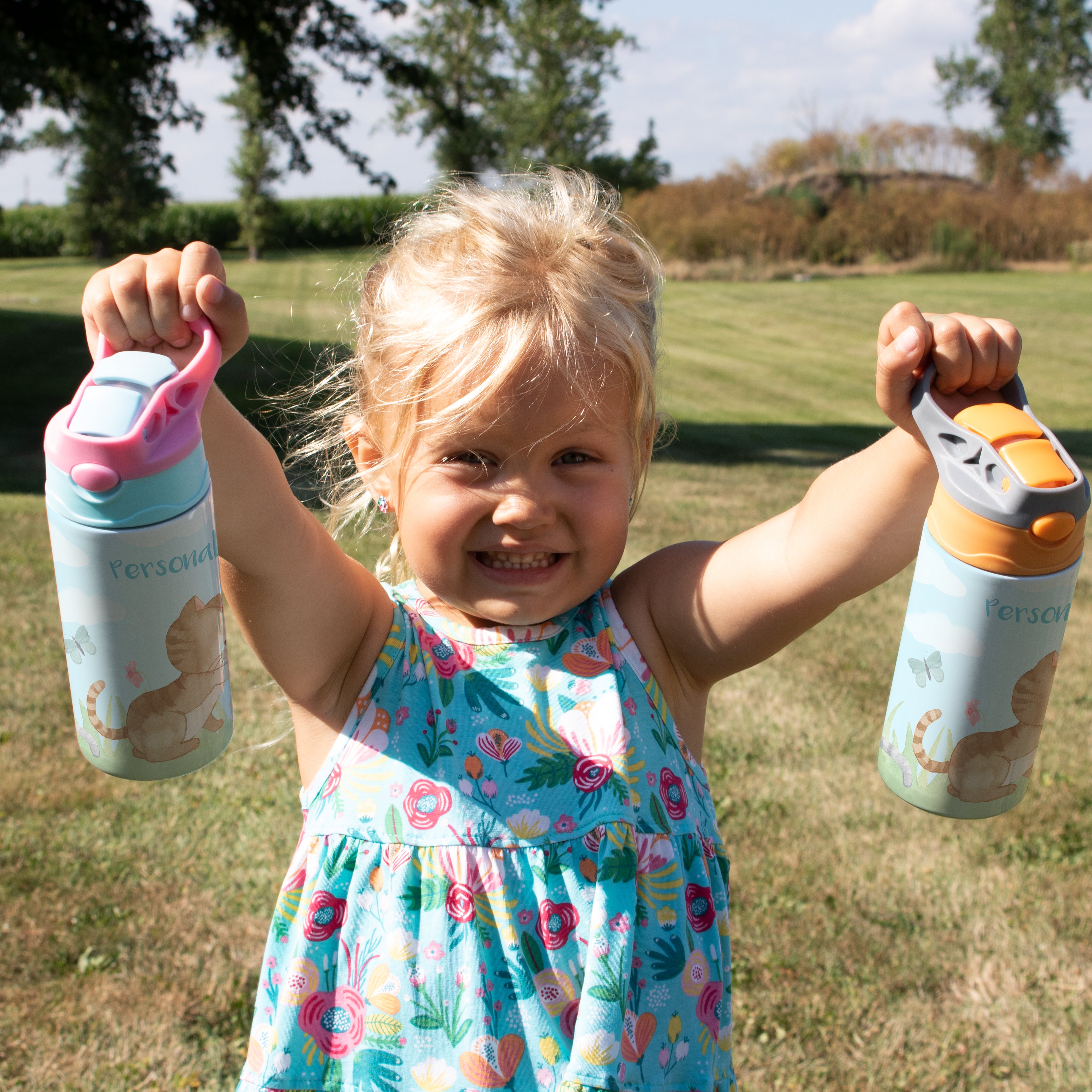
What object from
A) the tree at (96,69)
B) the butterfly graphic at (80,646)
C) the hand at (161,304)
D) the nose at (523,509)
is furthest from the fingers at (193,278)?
the tree at (96,69)

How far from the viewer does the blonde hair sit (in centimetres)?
162

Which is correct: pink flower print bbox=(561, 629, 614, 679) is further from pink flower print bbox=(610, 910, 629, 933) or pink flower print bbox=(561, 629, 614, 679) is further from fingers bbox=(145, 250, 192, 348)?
fingers bbox=(145, 250, 192, 348)

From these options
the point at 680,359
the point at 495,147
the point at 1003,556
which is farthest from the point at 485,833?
the point at 495,147

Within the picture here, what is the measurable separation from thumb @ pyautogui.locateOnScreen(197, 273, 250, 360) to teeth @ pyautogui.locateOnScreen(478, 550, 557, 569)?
1.69 feet

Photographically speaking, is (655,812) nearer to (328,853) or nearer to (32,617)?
(328,853)

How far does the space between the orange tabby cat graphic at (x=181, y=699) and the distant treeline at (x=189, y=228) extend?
145 feet

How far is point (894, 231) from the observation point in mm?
32406

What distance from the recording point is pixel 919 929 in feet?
9.96

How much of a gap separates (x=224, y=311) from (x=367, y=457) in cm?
59

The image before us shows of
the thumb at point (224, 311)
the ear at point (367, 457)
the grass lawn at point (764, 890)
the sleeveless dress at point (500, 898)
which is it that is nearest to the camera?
the thumb at point (224, 311)

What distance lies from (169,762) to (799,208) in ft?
116

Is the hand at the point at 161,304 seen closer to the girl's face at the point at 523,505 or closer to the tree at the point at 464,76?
the girl's face at the point at 523,505

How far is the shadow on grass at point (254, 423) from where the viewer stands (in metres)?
9.50

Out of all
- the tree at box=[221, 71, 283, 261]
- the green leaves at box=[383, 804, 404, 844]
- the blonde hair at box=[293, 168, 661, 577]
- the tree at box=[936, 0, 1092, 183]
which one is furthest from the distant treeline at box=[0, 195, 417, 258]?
the green leaves at box=[383, 804, 404, 844]
